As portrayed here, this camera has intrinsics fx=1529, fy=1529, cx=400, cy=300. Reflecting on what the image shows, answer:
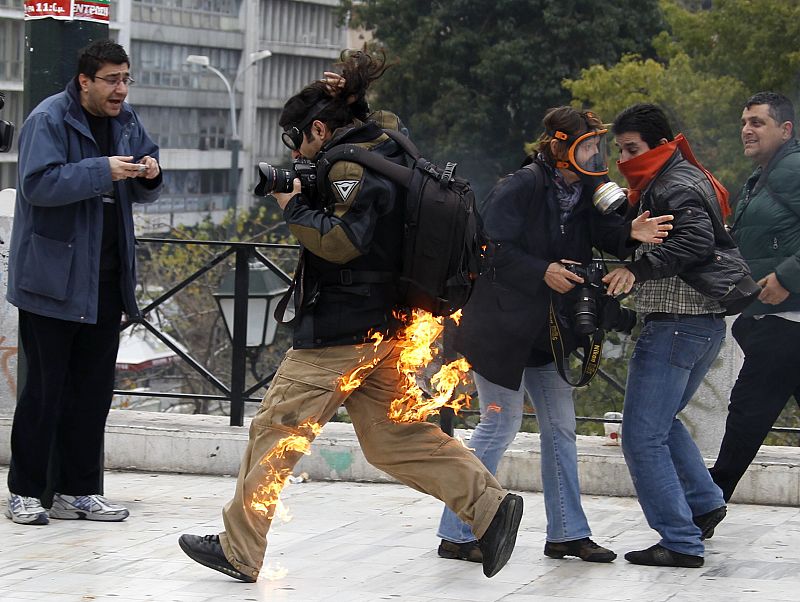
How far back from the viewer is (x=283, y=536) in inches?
261

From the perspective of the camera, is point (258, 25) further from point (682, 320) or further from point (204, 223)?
point (682, 320)

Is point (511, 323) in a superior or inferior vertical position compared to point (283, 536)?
superior

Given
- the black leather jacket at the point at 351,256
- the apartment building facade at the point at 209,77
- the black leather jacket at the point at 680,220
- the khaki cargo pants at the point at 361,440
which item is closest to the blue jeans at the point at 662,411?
the black leather jacket at the point at 680,220

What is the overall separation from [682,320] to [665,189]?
534mm

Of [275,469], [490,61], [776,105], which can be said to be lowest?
[275,469]

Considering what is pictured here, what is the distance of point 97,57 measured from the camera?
6598 mm

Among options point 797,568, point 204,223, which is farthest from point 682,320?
point 204,223

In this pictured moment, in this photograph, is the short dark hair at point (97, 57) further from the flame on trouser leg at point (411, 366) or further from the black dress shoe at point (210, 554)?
the black dress shoe at point (210, 554)

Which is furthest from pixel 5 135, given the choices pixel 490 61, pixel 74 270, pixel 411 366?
pixel 490 61

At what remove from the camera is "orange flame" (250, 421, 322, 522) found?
18.3 feet

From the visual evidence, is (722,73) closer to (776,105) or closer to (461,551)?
(776,105)

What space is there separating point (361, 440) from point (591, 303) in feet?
3.54

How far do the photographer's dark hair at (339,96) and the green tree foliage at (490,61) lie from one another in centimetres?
4513

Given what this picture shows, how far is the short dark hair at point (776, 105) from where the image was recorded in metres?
6.78
